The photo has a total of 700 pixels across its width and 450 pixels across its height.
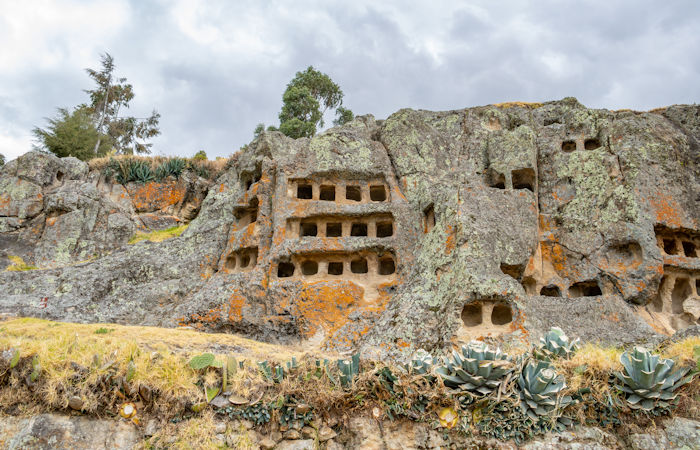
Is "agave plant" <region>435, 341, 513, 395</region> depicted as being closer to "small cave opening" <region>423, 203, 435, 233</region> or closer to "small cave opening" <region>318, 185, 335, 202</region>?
"small cave opening" <region>423, 203, 435, 233</region>

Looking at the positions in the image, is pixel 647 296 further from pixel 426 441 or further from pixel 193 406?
pixel 193 406

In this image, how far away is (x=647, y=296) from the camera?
12773mm

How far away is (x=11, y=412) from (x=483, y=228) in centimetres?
956

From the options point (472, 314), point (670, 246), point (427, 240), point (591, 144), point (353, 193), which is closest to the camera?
point (472, 314)

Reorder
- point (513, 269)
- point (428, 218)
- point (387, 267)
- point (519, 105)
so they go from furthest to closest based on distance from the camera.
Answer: point (519, 105) < point (387, 267) < point (428, 218) < point (513, 269)

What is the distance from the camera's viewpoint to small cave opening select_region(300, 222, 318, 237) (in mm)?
16133

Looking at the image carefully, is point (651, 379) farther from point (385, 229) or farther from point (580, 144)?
point (580, 144)

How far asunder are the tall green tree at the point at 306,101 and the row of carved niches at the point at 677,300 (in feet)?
55.5

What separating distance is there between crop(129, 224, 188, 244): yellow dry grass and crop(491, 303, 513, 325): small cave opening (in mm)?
11323

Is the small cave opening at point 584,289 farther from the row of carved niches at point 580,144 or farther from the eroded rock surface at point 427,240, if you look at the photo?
the row of carved niches at point 580,144

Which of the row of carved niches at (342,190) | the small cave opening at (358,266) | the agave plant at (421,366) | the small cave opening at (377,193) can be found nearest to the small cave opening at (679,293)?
the row of carved niches at (342,190)

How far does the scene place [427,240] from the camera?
12.8 m

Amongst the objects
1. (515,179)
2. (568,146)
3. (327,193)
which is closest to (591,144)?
(568,146)

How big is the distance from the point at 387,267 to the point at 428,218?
218 centimetres
